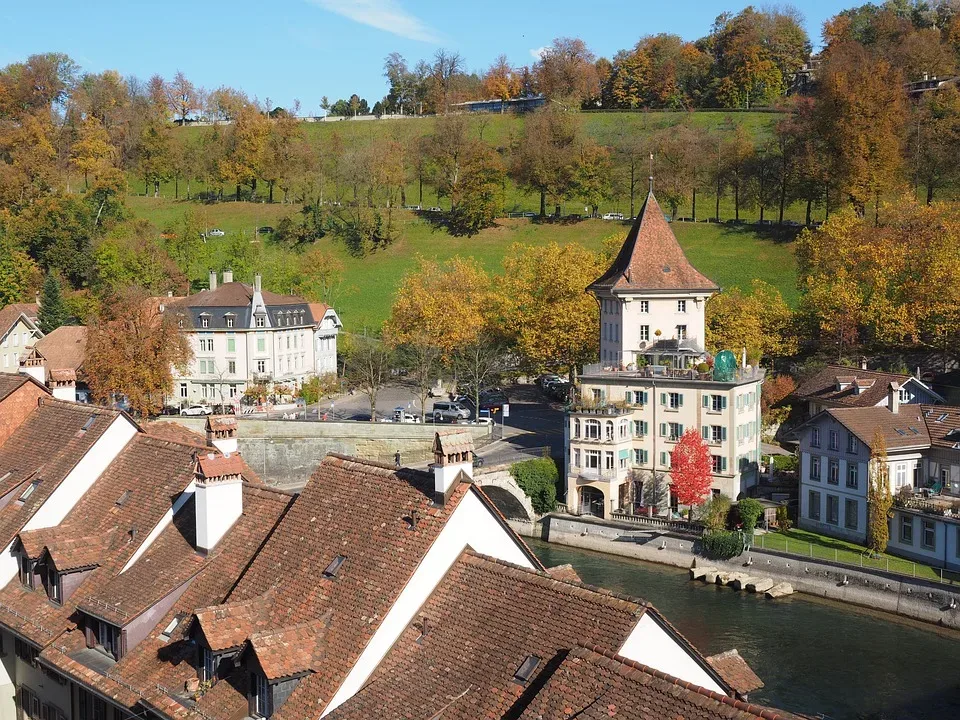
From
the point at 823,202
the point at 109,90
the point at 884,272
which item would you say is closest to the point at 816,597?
the point at 884,272

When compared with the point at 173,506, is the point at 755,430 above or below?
below

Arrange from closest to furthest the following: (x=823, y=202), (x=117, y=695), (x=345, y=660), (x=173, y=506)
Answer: (x=345, y=660) → (x=117, y=695) → (x=173, y=506) → (x=823, y=202)

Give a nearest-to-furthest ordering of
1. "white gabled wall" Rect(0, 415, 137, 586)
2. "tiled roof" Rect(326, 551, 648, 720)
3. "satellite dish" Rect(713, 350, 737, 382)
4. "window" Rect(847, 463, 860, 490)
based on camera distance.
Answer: "tiled roof" Rect(326, 551, 648, 720) < "white gabled wall" Rect(0, 415, 137, 586) < "window" Rect(847, 463, 860, 490) < "satellite dish" Rect(713, 350, 737, 382)

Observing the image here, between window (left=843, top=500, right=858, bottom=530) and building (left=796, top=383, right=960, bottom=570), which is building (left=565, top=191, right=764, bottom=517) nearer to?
building (left=796, top=383, right=960, bottom=570)

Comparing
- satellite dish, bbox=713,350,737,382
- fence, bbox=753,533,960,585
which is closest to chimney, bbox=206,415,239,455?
fence, bbox=753,533,960,585

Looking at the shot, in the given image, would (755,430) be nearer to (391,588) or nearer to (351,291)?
(391,588)

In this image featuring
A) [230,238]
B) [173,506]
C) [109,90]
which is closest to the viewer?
[173,506]
